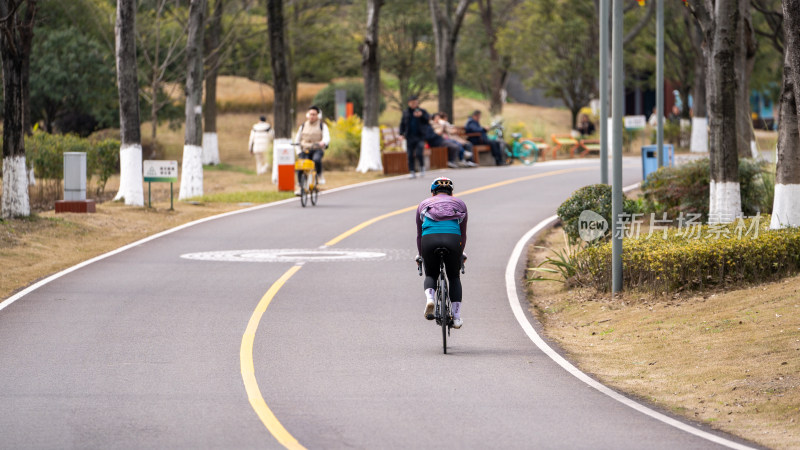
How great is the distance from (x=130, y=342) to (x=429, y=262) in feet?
11.1

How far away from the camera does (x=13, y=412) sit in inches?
381

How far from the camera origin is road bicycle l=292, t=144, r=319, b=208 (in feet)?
85.4

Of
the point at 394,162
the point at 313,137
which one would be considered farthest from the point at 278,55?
the point at 313,137

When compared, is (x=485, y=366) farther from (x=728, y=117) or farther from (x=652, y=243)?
(x=728, y=117)

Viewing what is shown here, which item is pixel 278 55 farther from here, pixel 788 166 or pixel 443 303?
pixel 443 303

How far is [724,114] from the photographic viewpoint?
19000mm

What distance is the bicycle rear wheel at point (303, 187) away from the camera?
2630 centimetres

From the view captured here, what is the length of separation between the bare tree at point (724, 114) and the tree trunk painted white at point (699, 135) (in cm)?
2577

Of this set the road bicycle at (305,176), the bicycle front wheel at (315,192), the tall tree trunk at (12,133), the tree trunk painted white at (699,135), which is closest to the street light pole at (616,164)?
the road bicycle at (305,176)

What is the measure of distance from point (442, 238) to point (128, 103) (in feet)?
56.5

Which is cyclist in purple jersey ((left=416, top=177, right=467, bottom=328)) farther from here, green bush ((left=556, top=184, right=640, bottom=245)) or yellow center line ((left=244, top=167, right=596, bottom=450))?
green bush ((left=556, top=184, right=640, bottom=245))

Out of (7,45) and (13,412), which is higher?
(7,45)

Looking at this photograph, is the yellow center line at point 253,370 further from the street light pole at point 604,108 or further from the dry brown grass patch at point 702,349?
the street light pole at point 604,108

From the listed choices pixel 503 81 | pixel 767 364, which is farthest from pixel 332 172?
pixel 503 81
